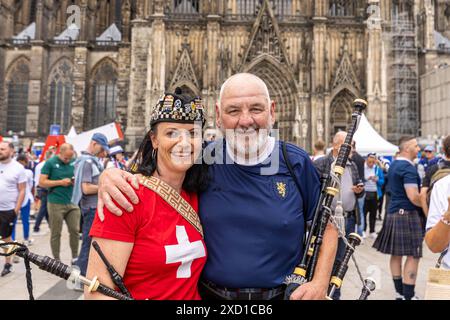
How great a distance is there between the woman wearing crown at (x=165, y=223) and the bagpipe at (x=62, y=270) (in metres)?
0.04

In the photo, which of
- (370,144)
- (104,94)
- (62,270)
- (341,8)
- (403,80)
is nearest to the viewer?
(62,270)

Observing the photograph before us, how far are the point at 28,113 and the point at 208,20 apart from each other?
14.7 metres

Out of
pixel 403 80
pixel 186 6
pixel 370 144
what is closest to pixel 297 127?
pixel 403 80

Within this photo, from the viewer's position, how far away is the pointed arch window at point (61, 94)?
30109 millimetres

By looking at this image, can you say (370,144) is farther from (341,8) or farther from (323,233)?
(323,233)

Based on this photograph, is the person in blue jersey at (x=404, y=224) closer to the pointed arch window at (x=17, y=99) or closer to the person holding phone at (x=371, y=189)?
the person holding phone at (x=371, y=189)

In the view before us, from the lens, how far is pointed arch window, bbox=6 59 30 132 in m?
30.6

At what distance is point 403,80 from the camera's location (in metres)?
25.5

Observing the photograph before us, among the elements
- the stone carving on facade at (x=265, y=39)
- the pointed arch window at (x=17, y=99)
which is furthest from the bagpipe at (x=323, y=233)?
the pointed arch window at (x=17, y=99)

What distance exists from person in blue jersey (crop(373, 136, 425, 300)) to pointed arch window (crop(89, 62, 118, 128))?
2619 centimetres

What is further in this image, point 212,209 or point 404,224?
point 404,224

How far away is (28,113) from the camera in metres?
29.2

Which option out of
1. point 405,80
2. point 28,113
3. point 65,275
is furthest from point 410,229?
point 28,113

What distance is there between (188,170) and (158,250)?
426 mm
